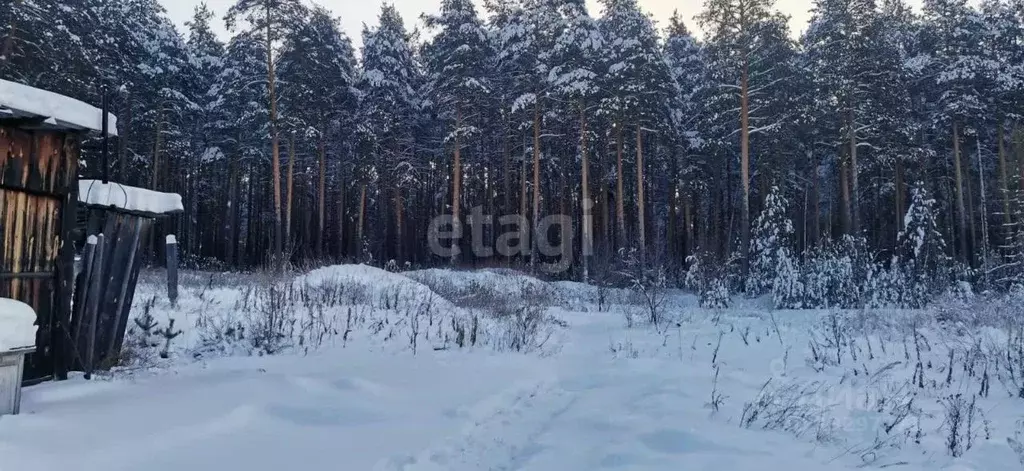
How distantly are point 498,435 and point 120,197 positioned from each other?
174 inches

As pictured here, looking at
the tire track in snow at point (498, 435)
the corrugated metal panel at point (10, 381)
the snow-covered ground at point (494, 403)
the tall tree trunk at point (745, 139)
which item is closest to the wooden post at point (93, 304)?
the snow-covered ground at point (494, 403)

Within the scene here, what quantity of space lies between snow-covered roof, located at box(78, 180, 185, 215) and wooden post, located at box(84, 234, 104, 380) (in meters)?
0.34

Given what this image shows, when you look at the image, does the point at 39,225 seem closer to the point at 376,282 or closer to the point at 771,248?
the point at 376,282

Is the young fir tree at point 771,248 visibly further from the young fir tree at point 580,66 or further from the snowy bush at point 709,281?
the young fir tree at point 580,66

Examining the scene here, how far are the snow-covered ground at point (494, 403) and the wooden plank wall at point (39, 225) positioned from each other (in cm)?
64

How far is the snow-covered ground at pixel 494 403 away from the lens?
3.56 meters

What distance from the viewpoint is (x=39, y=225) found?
495 centimetres

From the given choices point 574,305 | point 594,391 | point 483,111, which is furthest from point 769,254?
point 483,111

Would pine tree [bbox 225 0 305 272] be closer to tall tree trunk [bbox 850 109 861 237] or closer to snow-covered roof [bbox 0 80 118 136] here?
snow-covered roof [bbox 0 80 118 136]

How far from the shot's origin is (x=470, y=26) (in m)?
25.5

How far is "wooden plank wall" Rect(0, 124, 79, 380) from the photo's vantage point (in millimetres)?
4617

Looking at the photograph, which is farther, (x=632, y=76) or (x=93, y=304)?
(x=632, y=76)

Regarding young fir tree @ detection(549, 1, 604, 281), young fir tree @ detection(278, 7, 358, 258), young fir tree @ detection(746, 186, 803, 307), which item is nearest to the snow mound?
young fir tree @ detection(278, 7, 358, 258)

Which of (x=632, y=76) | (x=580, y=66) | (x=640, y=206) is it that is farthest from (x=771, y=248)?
(x=580, y=66)
